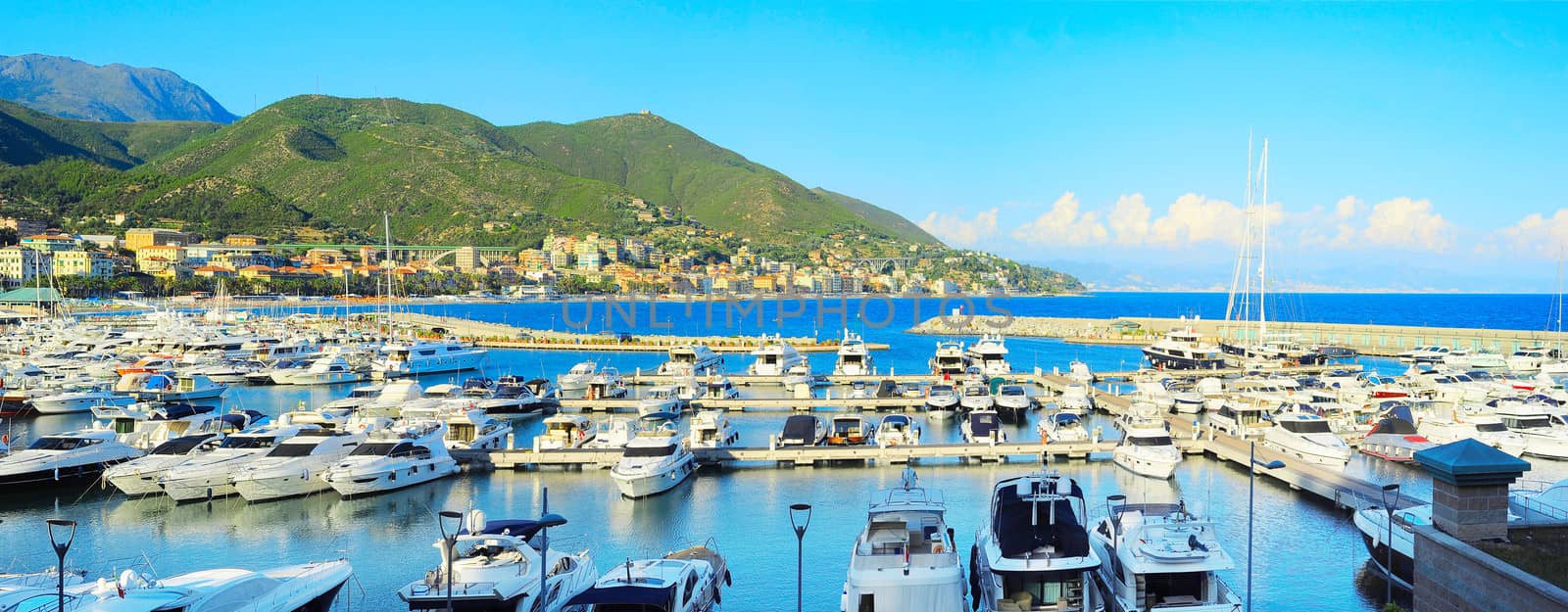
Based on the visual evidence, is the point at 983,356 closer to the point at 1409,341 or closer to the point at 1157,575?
the point at 1157,575

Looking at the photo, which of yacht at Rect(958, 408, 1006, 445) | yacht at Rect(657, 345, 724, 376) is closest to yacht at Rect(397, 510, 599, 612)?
yacht at Rect(958, 408, 1006, 445)

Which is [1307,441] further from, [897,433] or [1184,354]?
[1184,354]

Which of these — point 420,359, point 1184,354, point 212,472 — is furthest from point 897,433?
point 420,359

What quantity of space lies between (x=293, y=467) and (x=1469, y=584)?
2151 cm

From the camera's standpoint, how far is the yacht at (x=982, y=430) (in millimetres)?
25620

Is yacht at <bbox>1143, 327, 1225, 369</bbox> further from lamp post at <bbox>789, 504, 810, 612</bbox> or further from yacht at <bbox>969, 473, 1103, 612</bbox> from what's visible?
yacht at <bbox>969, 473, 1103, 612</bbox>

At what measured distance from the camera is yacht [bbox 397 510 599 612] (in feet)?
38.6

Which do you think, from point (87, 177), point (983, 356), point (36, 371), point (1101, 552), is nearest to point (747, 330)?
point (983, 356)

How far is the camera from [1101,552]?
1343 centimetres

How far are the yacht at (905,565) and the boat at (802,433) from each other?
11.8 meters

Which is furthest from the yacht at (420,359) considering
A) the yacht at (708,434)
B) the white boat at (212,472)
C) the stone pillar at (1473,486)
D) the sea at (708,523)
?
the stone pillar at (1473,486)

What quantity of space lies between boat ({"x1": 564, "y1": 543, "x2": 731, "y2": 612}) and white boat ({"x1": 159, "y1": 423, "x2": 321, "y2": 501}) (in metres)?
13.2

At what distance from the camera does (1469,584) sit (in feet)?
A: 28.4

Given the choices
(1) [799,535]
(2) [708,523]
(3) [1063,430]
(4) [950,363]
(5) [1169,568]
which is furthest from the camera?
(4) [950,363]
